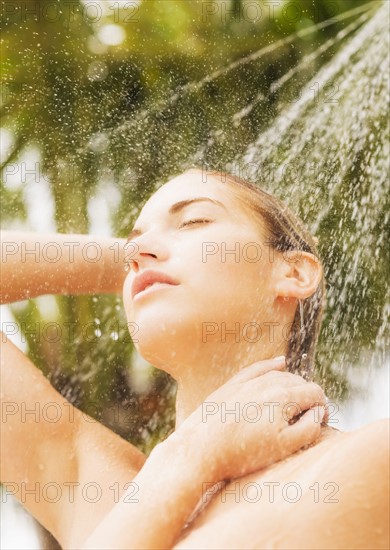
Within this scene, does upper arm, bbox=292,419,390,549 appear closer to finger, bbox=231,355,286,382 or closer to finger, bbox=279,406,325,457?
finger, bbox=279,406,325,457

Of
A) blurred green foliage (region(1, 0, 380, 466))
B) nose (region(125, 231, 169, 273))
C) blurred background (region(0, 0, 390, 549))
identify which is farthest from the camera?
blurred green foliage (region(1, 0, 380, 466))

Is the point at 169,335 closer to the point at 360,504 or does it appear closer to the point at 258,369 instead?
the point at 258,369

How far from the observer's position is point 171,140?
8.13ft

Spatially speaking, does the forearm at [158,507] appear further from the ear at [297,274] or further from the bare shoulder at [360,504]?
the ear at [297,274]

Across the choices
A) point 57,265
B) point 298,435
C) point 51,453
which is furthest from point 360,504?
point 57,265

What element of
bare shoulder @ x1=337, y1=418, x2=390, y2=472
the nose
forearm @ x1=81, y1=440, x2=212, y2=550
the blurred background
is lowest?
forearm @ x1=81, y1=440, x2=212, y2=550

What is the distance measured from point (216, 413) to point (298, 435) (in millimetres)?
122

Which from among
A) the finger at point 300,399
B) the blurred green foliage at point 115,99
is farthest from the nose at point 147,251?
the blurred green foliage at point 115,99

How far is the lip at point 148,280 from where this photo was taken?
1284mm

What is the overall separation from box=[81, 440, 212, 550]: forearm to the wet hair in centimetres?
35

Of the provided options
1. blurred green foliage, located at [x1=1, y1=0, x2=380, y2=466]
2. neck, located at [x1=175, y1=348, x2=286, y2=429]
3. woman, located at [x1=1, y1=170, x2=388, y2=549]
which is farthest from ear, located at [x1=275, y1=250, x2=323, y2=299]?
blurred green foliage, located at [x1=1, y1=0, x2=380, y2=466]

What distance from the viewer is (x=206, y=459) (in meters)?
1.06

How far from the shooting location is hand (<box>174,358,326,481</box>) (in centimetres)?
107

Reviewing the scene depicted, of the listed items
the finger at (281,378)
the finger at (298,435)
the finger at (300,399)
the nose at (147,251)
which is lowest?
the finger at (298,435)
